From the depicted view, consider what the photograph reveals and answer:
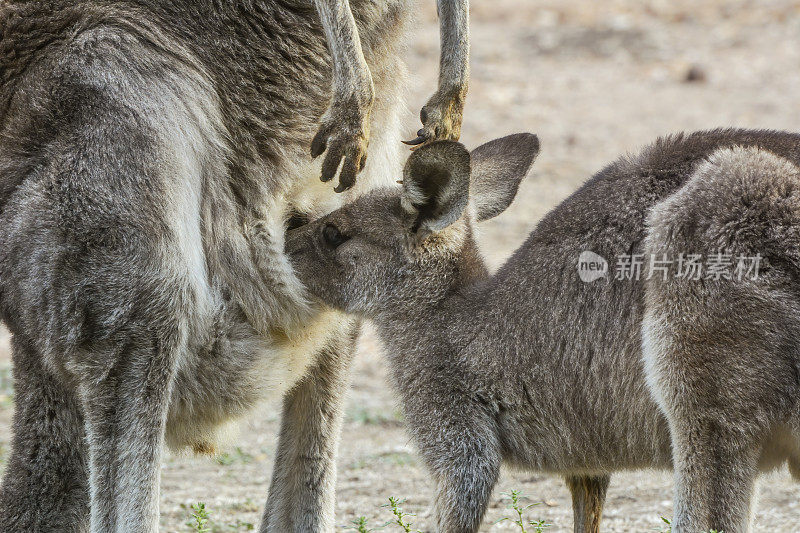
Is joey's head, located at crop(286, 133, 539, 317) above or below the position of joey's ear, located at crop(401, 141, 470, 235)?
below

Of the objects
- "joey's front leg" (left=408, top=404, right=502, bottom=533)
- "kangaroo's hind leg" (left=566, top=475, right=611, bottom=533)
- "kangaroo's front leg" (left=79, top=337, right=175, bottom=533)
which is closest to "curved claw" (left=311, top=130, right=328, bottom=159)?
"kangaroo's front leg" (left=79, top=337, right=175, bottom=533)

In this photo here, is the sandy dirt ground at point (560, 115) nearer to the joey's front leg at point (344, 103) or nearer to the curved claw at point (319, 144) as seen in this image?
the joey's front leg at point (344, 103)

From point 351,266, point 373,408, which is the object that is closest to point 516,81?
point 373,408

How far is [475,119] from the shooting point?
1156cm

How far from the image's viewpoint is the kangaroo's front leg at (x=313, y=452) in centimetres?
451

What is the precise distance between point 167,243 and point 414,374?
3.13 feet

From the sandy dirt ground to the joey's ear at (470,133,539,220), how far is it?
0.34 meters

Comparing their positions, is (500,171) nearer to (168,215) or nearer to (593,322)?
(593,322)

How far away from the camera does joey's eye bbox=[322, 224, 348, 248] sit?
169 inches

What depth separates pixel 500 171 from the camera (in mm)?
4516

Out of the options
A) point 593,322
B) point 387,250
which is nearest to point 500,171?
point 387,250

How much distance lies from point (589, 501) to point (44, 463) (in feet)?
6.23

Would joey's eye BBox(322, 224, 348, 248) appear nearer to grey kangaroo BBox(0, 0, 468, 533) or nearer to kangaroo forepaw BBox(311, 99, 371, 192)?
grey kangaroo BBox(0, 0, 468, 533)

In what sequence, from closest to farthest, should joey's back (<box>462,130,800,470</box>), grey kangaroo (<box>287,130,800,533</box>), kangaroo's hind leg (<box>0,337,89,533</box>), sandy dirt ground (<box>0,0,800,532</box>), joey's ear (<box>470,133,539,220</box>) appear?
grey kangaroo (<box>287,130,800,533</box>), joey's back (<box>462,130,800,470</box>), kangaroo's hind leg (<box>0,337,89,533</box>), joey's ear (<box>470,133,539,220</box>), sandy dirt ground (<box>0,0,800,532</box>)
